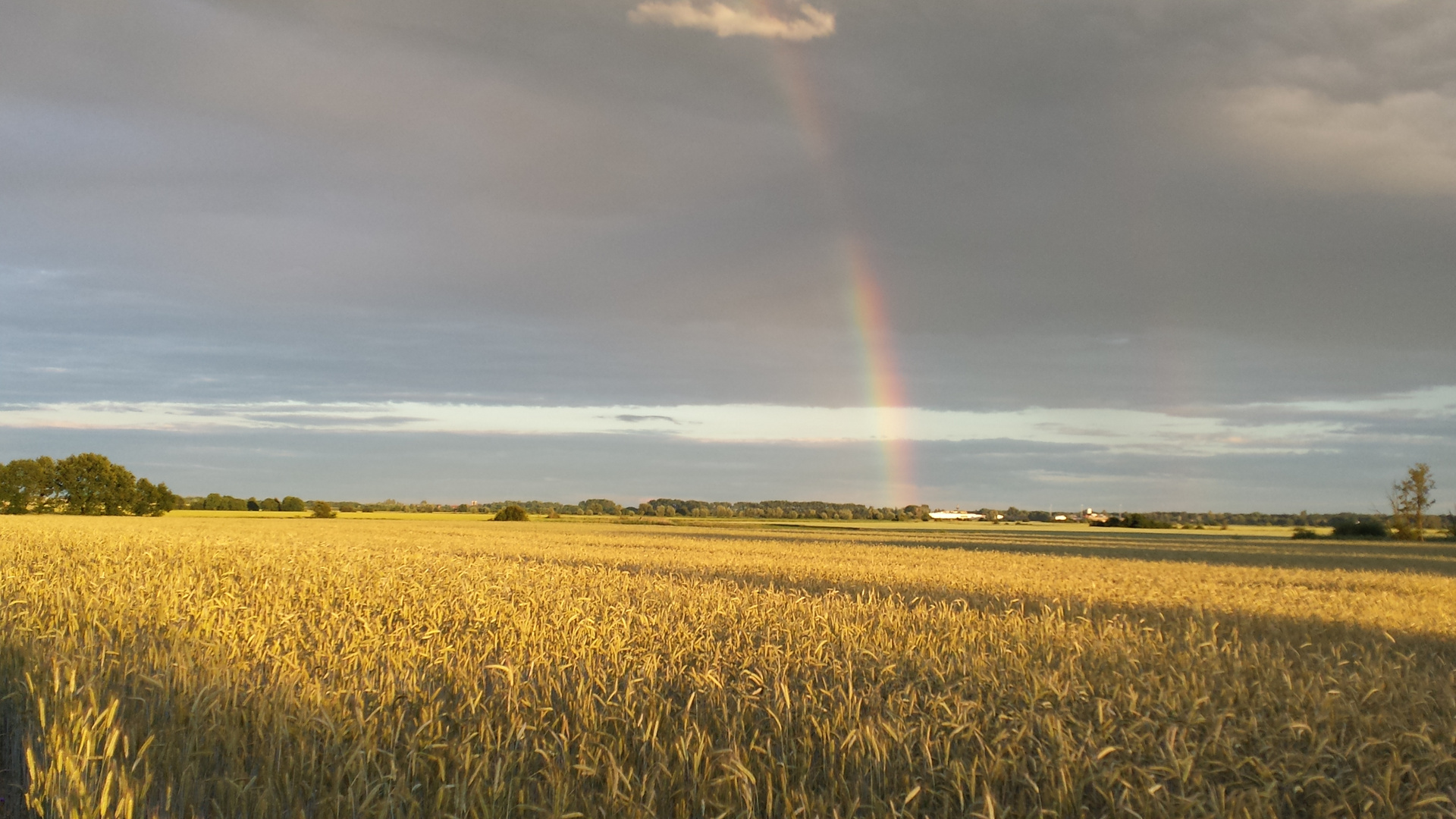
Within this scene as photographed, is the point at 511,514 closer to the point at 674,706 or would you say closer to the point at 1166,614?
the point at 1166,614

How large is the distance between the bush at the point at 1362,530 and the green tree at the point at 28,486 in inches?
5121

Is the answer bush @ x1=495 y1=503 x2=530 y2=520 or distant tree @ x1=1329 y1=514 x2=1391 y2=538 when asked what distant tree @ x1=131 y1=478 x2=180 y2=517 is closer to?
bush @ x1=495 y1=503 x2=530 y2=520

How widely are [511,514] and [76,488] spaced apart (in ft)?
145

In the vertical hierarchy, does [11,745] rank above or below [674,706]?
below

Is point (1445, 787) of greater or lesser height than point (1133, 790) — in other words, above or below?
below

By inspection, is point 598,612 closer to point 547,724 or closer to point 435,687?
point 435,687

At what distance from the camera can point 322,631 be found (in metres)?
8.30

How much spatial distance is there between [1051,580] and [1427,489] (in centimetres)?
9068

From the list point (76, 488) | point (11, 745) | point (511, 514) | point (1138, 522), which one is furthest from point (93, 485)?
point (1138, 522)

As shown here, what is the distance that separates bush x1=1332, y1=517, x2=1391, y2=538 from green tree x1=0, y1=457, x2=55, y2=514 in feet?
427

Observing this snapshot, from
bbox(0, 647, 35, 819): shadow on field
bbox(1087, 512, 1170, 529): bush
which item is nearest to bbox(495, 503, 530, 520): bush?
bbox(1087, 512, 1170, 529): bush

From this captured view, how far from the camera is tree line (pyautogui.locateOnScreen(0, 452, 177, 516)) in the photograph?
265 ft

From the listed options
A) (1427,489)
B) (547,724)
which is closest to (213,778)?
(547,724)

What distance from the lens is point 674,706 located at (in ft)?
17.2
